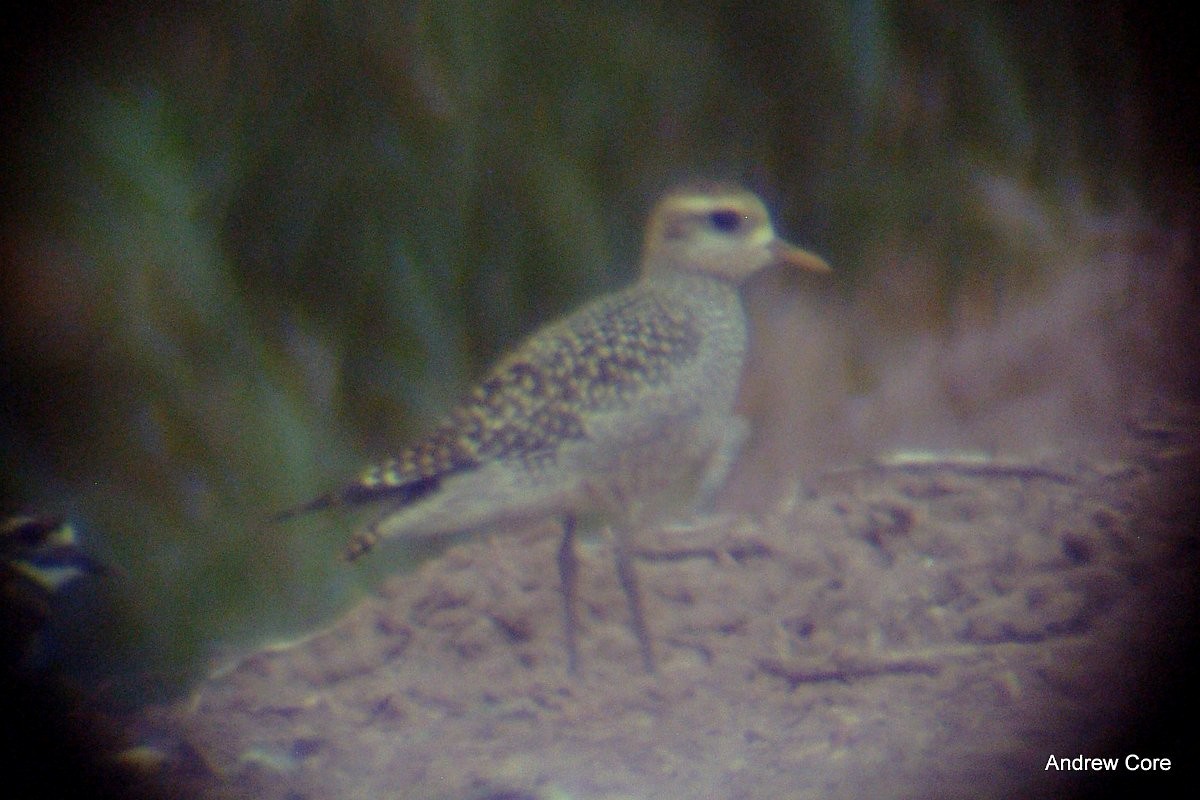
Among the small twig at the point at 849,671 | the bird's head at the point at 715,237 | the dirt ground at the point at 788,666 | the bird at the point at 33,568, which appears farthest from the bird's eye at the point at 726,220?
the bird at the point at 33,568

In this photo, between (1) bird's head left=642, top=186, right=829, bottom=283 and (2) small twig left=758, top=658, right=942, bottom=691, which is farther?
(1) bird's head left=642, top=186, right=829, bottom=283

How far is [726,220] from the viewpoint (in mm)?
1074

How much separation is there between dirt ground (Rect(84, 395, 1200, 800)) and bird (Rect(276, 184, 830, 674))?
0.07m

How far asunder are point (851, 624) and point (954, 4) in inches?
27.2

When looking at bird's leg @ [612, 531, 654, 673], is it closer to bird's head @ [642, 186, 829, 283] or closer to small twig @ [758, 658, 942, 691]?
small twig @ [758, 658, 942, 691]

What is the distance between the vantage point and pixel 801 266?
1.09 meters

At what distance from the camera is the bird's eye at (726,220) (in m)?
1.07

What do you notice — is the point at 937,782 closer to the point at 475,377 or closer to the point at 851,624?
the point at 851,624

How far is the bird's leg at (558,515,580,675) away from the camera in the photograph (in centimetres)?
102

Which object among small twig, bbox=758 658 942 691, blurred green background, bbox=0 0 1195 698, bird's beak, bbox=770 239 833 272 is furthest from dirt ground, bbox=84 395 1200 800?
bird's beak, bbox=770 239 833 272

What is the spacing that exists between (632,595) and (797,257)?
45cm

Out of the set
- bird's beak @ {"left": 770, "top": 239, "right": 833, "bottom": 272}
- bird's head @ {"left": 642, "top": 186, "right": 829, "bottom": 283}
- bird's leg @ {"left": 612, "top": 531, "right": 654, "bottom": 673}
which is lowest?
bird's leg @ {"left": 612, "top": 531, "right": 654, "bottom": 673}

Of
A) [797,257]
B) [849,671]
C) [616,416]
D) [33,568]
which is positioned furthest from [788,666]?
[33,568]

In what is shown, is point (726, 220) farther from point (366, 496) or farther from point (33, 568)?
point (33, 568)
